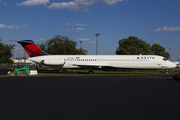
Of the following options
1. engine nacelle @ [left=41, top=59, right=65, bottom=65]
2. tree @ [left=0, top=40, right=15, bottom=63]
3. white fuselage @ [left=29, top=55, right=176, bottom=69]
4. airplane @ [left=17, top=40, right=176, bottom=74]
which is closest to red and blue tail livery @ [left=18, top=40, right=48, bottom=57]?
airplane @ [left=17, top=40, right=176, bottom=74]

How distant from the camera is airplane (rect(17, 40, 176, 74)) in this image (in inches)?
1324

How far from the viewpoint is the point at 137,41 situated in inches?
2972

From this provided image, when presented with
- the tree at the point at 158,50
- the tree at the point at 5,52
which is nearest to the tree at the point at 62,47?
the tree at the point at 5,52

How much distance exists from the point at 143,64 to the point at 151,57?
221cm

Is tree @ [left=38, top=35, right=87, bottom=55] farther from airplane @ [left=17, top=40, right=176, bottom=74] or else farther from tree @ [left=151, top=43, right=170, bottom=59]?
tree @ [left=151, top=43, right=170, bottom=59]

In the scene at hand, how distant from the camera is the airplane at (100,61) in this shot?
33.6 meters

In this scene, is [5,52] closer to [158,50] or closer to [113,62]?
[113,62]

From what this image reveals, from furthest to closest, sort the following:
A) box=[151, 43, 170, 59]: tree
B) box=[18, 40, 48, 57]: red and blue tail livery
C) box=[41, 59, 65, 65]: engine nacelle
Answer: box=[151, 43, 170, 59]: tree
box=[18, 40, 48, 57]: red and blue tail livery
box=[41, 59, 65, 65]: engine nacelle

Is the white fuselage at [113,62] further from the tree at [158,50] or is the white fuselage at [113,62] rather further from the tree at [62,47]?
the tree at [158,50]

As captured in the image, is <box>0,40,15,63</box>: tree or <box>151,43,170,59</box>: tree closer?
<box>0,40,15,63</box>: tree

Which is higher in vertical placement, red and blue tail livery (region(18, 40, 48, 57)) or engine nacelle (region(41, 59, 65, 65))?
red and blue tail livery (region(18, 40, 48, 57))
